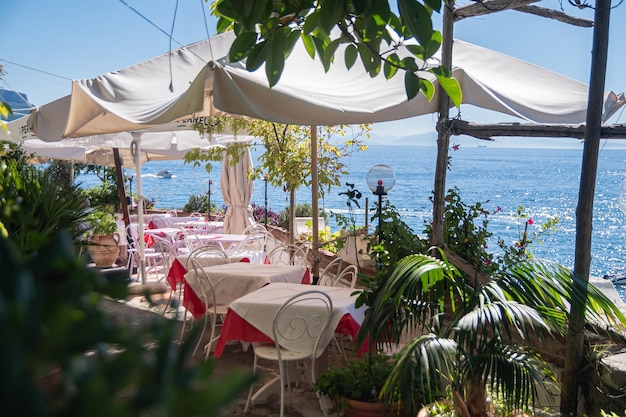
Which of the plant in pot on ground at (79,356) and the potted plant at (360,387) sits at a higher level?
the plant in pot on ground at (79,356)

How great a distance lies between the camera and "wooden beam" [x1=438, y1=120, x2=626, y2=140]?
3.35m

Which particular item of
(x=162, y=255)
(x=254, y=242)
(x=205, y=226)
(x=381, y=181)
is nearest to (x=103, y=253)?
(x=205, y=226)

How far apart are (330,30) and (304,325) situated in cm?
253

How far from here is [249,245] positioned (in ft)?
25.9

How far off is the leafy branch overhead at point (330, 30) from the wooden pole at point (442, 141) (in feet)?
6.74

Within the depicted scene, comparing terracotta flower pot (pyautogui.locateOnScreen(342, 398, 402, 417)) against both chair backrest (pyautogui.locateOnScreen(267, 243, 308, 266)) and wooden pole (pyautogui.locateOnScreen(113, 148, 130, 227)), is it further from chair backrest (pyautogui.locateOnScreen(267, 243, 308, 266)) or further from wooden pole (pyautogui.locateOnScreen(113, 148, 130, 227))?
wooden pole (pyautogui.locateOnScreen(113, 148, 130, 227))

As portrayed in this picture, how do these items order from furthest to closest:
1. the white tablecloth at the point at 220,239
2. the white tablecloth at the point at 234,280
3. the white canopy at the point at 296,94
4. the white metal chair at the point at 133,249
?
the white metal chair at the point at 133,249 < the white tablecloth at the point at 220,239 < the white tablecloth at the point at 234,280 < the white canopy at the point at 296,94

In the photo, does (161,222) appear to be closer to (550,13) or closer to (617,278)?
(550,13)

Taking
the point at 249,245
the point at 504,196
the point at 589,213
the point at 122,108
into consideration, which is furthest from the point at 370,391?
the point at 504,196

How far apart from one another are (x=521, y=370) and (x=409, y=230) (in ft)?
7.10

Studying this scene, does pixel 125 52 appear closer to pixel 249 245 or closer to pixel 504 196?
pixel 504 196

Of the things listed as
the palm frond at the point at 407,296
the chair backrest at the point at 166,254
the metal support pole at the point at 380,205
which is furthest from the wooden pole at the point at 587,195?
the chair backrest at the point at 166,254

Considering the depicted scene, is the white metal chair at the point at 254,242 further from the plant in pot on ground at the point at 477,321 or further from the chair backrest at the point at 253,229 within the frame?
the plant in pot on ground at the point at 477,321

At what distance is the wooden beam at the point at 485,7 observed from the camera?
13.3ft
